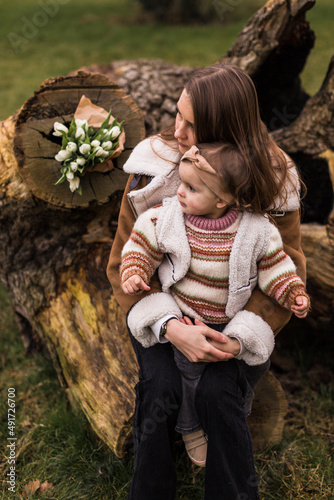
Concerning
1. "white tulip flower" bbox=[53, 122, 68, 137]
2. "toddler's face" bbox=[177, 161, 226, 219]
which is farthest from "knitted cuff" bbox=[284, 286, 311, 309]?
"white tulip flower" bbox=[53, 122, 68, 137]

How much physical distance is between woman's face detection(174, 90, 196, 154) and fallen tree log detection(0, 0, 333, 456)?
2.19ft

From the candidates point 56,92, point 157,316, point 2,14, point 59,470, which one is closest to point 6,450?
point 59,470

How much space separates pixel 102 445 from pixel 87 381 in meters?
0.34

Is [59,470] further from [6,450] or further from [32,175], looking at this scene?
[32,175]

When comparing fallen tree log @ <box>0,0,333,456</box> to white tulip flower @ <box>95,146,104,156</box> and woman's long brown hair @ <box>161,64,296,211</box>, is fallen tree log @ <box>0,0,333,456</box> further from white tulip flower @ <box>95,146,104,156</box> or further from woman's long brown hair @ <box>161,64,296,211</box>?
woman's long brown hair @ <box>161,64,296,211</box>

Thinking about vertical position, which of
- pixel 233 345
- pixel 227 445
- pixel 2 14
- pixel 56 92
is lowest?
pixel 2 14

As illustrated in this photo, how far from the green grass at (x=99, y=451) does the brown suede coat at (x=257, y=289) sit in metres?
0.84

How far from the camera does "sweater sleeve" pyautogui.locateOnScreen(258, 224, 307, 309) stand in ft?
6.42

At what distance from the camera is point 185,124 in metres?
2.02

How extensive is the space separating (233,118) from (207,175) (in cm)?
27

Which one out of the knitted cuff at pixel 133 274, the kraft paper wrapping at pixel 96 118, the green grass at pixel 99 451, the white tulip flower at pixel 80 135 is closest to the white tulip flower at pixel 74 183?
the kraft paper wrapping at pixel 96 118

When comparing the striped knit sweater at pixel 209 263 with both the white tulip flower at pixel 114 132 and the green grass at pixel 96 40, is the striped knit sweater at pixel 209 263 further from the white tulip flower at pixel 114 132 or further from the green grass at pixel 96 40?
the green grass at pixel 96 40

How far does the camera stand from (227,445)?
1929mm

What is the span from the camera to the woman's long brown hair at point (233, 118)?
1.93 meters
